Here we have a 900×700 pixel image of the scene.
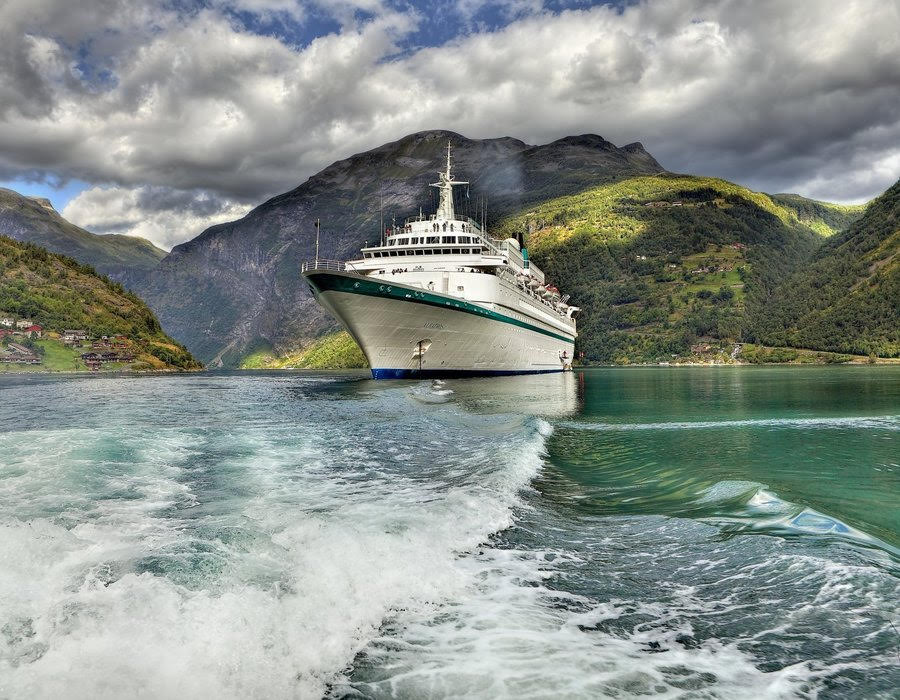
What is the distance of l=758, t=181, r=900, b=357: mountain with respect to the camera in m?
155

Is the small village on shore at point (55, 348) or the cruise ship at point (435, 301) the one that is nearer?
the cruise ship at point (435, 301)

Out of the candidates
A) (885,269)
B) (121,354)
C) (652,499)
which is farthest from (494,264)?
(885,269)

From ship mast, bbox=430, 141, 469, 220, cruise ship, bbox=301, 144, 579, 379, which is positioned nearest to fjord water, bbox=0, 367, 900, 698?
cruise ship, bbox=301, 144, 579, 379

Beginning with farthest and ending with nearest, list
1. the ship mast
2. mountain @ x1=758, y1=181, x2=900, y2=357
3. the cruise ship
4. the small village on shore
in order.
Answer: mountain @ x1=758, y1=181, x2=900, y2=357, the small village on shore, the ship mast, the cruise ship

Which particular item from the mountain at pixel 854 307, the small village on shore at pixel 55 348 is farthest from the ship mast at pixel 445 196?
the mountain at pixel 854 307

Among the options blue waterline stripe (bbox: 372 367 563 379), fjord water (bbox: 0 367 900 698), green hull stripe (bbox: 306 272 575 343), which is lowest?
fjord water (bbox: 0 367 900 698)

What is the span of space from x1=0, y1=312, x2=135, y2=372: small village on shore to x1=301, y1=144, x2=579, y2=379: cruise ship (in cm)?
8591

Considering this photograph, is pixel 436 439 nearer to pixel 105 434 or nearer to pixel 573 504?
pixel 573 504

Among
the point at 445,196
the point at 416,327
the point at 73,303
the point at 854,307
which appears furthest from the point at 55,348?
the point at 854,307

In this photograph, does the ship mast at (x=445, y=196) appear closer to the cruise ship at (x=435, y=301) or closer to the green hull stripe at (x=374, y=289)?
the cruise ship at (x=435, y=301)

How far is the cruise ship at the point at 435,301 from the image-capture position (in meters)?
42.3

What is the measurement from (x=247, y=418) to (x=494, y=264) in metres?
36.5

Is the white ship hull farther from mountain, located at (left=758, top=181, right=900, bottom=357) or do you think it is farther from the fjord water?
mountain, located at (left=758, top=181, right=900, bottom=357)

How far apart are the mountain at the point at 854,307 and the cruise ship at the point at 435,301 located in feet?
436
